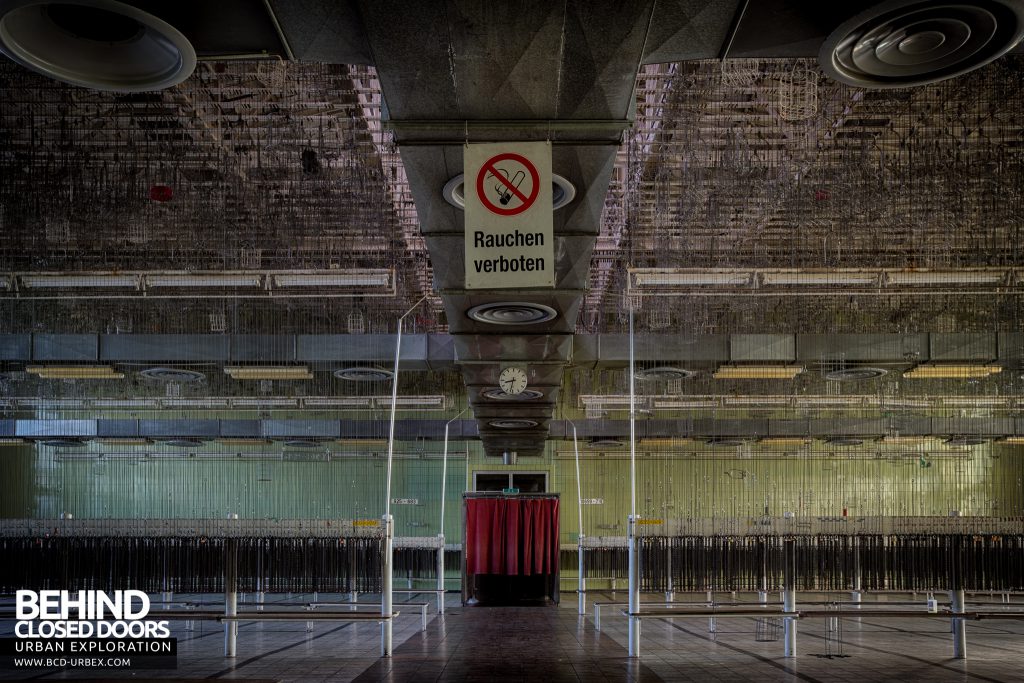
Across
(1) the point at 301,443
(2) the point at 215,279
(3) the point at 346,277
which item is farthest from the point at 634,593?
(1) the point at 301,443

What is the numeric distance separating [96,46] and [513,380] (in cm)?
824

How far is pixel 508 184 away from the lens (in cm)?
489

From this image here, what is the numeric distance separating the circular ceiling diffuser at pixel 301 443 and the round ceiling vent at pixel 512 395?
7.66 m

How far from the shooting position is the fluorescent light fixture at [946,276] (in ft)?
32.2

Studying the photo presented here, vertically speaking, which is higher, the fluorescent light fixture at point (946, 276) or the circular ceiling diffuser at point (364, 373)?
the fluorescent light fixture at point (946, 276)

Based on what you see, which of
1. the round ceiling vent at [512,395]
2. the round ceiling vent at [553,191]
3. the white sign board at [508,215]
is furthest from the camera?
the round ceiling vent at [512,395]

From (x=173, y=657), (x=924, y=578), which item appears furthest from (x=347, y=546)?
(x=924, y=578)

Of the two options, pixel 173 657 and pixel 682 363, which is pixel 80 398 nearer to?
pixel 173 657

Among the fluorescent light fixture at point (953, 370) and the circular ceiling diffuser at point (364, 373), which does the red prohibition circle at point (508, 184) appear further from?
the fluorescent light fixture at point (953, 370)

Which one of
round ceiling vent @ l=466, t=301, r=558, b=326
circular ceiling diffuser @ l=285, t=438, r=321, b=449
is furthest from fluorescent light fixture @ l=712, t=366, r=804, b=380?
circular ceiling diffuser @ l=285, t=438, r=321, b=449

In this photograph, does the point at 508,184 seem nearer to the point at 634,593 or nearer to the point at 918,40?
the point at 918,40

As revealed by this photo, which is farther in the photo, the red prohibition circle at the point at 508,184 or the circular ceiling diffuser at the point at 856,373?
the circular ceiling diffuser at the point at 856,373

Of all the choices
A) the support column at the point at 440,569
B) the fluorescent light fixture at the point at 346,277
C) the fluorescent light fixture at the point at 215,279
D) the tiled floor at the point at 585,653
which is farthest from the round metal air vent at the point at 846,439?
the fluorescent light fixture at the point at 215,279

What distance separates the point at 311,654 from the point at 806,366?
838 cm
